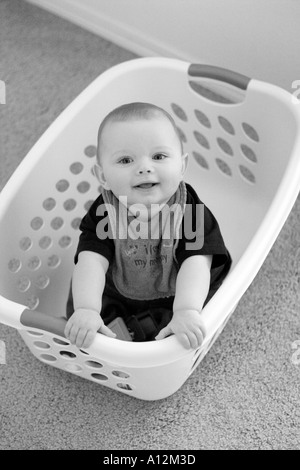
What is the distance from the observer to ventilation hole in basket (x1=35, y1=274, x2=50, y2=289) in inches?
50.1

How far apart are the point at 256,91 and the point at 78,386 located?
608mm

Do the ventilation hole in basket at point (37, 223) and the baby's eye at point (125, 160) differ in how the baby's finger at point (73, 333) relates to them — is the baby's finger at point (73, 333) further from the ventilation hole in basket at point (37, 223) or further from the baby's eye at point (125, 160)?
the ventilation hole in basket at point (37, 223)

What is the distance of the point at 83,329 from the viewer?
0.94 metres

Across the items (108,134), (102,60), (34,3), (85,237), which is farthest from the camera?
(34,3)

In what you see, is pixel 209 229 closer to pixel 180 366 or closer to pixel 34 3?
pixel 180 366

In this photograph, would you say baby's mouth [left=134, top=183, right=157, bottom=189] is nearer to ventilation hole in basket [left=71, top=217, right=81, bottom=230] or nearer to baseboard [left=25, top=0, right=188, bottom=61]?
ventilation hole in basket [left=71, top=217, right=81, bottom=230]

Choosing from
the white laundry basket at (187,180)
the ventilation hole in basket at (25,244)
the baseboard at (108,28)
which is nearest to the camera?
the white laundry basket at (187,180)

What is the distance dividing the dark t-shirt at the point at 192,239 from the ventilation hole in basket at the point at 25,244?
0.51 ft

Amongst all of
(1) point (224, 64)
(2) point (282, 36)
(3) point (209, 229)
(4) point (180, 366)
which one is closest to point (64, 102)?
(1) point (224, 64)

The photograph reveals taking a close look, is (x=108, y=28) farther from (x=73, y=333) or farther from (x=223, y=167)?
(x=73, y=333)

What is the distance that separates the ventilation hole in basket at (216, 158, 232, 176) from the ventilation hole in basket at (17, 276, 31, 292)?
0.46m

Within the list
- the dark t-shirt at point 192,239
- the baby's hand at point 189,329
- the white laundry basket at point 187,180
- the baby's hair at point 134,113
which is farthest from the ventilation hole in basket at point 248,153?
the baby's hand at point 189,329

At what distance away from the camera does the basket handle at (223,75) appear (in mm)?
1201

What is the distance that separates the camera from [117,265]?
3.72 feet
